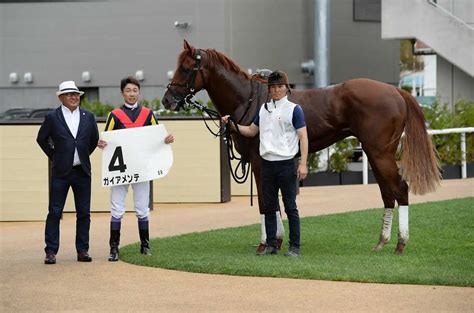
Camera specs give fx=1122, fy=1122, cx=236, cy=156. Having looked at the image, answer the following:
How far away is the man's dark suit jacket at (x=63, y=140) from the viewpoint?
11172 millimetres

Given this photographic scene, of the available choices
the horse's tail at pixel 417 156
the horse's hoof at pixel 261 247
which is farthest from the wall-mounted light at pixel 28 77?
the horse's tail at pixel 417 156

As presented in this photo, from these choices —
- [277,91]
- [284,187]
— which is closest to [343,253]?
[284,187]

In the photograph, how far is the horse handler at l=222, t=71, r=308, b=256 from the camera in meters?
11.0

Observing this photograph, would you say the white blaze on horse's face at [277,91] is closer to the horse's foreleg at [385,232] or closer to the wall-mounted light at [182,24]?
the horse's foreleg at [385,232]

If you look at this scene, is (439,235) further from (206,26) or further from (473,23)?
(206,26)

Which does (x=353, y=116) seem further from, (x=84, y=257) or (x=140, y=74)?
(x=140, y=74)

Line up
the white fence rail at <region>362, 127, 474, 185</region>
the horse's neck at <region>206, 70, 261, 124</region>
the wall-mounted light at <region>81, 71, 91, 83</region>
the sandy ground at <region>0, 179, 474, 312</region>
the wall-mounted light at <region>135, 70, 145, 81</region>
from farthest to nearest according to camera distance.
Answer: the wall-mounted light at <region>81, 71, 91, 83</region> → the wall-mounted light at <region>135, 70, 145, 81</region> → the white fence rail at <region>362, 127, 474, 185</region> → the horse's neck at <region>206, 70, 261, 124</region> → the sandy ground at <region>0, 179, 474, 312</region>

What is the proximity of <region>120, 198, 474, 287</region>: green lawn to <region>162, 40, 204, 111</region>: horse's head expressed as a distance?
1577 mm

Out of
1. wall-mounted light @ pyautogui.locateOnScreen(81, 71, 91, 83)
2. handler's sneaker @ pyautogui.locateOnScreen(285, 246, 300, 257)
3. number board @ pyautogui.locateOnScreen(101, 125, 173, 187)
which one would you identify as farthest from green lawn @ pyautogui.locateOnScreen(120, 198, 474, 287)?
Result: wall-mounted light @ pyautogui.locateOnScreen(81, 71, 91, 83)

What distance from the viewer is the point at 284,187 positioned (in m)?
11.1

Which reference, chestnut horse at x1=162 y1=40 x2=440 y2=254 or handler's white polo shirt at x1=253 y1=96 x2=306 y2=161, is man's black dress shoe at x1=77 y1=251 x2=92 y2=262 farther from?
handler's white polo shirt at x1=253 y1=96 x2=306 y2=161

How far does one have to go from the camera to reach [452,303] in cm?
862

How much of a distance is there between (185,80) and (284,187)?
161cm

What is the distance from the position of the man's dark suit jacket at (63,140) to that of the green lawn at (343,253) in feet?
3.63
